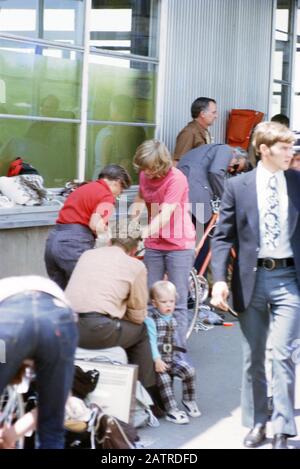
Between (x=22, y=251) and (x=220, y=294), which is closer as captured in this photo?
(x=220, y=294)

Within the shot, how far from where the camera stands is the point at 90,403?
5.71 metres

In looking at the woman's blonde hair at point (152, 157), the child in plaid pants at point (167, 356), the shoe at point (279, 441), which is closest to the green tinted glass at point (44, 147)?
the woman's blonde hair at point (152, 157)

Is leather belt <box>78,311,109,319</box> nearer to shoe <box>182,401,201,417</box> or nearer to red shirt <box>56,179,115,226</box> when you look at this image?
shoe <box>182,401,201,417</box>

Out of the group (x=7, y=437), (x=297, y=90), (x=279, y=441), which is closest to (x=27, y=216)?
(x=279, y=441)

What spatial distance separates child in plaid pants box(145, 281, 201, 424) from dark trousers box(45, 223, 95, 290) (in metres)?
0.68

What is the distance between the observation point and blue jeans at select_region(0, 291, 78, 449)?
4199 mm

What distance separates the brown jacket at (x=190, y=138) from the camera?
10.2 metres

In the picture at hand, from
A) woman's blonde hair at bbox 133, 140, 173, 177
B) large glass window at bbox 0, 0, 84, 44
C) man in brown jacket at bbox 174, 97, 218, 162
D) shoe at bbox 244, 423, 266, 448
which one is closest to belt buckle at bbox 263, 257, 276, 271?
shoe at bbox 244, 423, 266, 448

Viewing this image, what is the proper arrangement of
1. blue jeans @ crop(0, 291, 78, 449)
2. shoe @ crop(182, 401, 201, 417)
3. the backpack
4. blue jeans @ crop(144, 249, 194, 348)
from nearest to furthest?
blue jeans @ crop(0, 291, 78, 449), the backpack, shoe @ crop(182, 401, 201, 417), blue jeans @ crop(144, 249, 194, 348)

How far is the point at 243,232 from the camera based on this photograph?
575 centimetres

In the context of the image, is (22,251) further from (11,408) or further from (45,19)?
(11,408)

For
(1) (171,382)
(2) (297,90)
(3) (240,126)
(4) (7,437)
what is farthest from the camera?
(2) (297,90)

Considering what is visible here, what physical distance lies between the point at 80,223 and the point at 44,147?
81.9 inches

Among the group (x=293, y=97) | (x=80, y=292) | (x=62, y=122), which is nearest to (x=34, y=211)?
(x=62, y=122)
